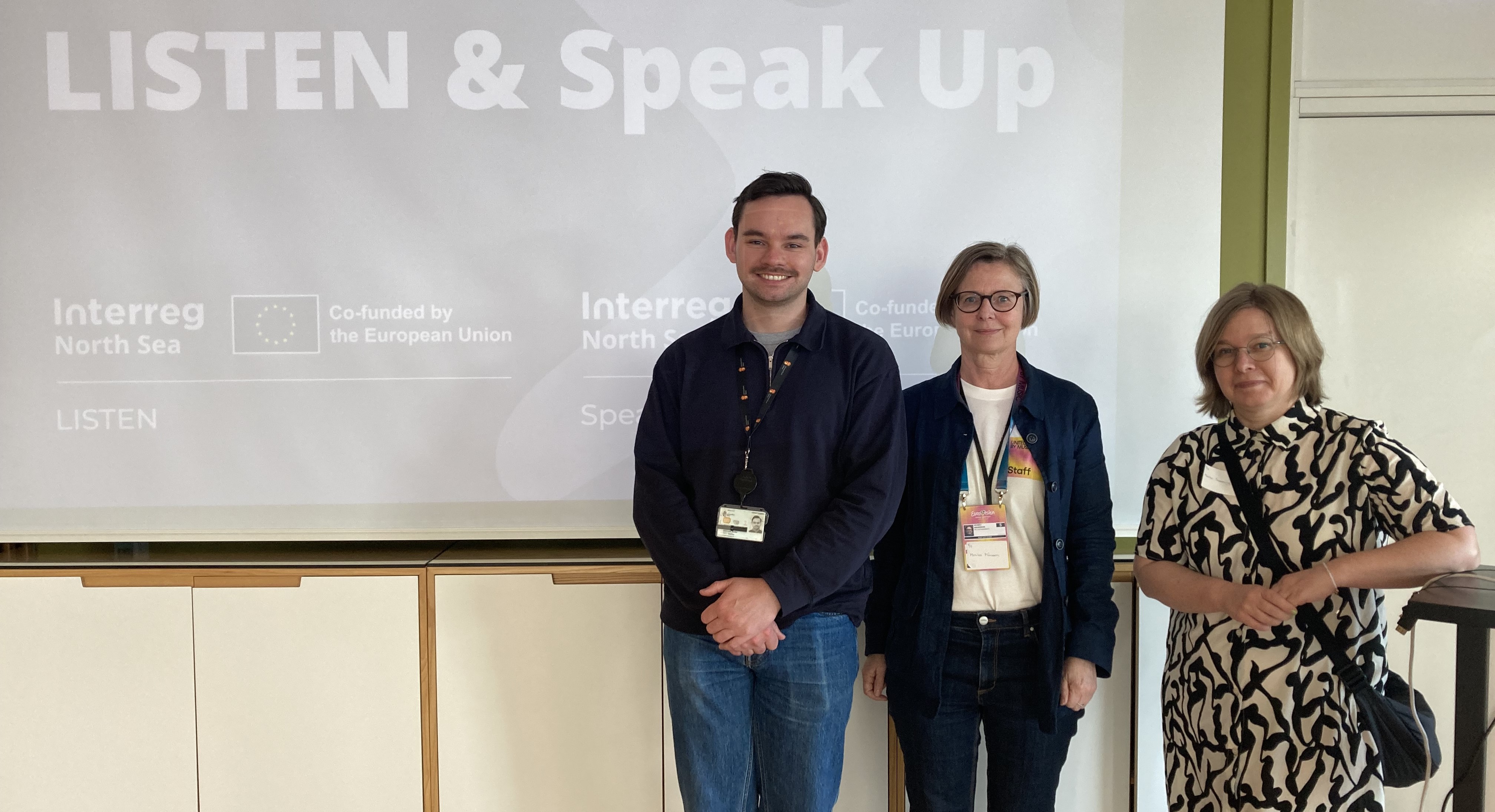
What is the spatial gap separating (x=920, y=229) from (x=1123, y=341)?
655 mm

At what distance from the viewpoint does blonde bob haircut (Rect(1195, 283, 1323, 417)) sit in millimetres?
1603

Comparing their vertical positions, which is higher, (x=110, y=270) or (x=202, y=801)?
(x=110, y=270)

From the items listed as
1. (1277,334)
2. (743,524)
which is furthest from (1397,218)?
(743,524)

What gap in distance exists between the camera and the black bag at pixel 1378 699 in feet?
4.75

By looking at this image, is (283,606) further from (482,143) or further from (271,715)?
(482,143)

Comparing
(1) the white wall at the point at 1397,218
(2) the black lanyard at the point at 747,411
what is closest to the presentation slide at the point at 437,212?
(2) the black lanyard at the point at 747,411

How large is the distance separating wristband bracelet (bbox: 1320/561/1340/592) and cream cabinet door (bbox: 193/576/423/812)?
2.08m

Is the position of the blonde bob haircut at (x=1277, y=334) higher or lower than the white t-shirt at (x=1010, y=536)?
higher

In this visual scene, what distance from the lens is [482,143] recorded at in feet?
7.36

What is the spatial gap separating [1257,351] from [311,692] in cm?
241

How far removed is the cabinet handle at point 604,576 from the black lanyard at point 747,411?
2.06 ft

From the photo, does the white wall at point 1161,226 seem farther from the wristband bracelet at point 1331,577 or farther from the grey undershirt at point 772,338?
the grey undershirt at point 772,338

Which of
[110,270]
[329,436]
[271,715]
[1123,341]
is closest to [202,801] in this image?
[271,715]

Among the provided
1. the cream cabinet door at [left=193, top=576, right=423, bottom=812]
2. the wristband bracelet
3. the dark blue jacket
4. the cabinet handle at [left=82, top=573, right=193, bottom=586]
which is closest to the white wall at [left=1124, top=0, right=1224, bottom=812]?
the dark blue jacket
